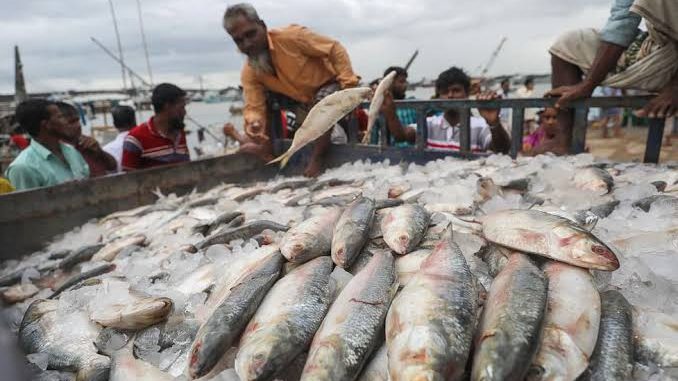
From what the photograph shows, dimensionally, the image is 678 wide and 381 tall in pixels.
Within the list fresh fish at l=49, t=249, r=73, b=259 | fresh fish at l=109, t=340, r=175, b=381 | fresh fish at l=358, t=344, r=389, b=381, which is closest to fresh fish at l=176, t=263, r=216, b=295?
fresh fish at l=109, t=340, r=175, b=381

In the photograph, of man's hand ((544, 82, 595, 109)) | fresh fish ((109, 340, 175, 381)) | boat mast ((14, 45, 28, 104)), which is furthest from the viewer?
boat mast ((14, 45, 28, 104))

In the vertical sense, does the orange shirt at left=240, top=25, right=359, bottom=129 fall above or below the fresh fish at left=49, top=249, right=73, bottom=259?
above

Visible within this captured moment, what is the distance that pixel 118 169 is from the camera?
6980 millimetres

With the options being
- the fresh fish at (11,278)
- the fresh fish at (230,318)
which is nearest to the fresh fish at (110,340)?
the fresh fish at (230,318)

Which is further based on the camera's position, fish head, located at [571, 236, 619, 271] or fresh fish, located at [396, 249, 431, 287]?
fresh fish, located at [396, 249, 431, 287]

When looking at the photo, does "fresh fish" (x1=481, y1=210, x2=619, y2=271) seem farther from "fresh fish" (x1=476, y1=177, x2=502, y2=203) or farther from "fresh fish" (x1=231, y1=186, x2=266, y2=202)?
"fresh fish" (x1=231, y1=186, x2=266, y2=202)

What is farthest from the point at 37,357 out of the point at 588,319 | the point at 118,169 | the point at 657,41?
the point at 118,169

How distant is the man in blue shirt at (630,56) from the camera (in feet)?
10.9

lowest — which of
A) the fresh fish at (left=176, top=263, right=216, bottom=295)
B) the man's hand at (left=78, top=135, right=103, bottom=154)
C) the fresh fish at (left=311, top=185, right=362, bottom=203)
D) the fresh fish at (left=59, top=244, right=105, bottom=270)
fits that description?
the fresh fish at (left=59, top=244, right=105, bottom=270)

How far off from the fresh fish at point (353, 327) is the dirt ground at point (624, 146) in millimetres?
9568

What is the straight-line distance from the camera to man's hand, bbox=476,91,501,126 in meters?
4.55

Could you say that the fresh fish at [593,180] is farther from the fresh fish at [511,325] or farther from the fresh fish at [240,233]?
the fresh fish at [240,233]

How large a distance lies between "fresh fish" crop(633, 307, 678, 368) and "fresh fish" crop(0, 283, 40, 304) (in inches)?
148

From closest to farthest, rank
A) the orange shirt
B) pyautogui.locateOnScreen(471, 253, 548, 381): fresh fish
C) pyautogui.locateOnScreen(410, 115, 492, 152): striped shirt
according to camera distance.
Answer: pyautogui.locateOnScreen(471, 253, 548, 381): fresh fish < the orange shirt < pyautogui.locateOnScreen(410, 115, 492, 152): striped shirt
